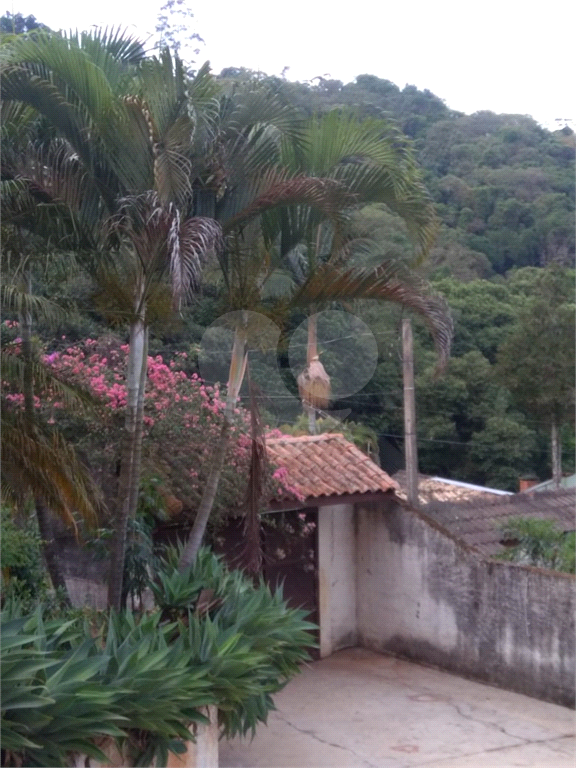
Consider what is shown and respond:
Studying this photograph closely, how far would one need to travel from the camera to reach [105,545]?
7.77 metres

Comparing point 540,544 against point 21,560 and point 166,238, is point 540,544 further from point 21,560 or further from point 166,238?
point 166,238

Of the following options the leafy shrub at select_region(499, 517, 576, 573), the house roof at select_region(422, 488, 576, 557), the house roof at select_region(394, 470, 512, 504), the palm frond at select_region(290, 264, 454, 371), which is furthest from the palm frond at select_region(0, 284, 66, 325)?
the house roof at select_region(394, 470, 512, 504)

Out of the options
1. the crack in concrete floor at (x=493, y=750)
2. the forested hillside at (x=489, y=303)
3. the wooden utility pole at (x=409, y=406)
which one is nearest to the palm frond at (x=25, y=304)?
the crack in concrete floor at (x=493, y=750)

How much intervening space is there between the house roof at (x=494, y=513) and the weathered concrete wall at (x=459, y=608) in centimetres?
45

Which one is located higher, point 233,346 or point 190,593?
point 233,346

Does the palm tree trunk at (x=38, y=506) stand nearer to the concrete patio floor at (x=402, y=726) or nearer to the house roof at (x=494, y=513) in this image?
the concrete patio floor at (x=402, y=726)

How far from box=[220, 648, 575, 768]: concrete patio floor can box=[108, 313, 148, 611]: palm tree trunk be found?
6.29 ft

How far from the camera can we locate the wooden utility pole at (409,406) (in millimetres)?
12062

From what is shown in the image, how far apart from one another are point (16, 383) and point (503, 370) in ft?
46.8

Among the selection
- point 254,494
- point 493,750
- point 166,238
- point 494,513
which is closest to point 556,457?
point 494,513

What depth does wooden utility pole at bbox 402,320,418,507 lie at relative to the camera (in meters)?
12.1

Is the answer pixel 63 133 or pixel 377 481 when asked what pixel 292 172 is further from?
pixel 377 481

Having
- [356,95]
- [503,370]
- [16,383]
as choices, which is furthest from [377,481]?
[356,95]

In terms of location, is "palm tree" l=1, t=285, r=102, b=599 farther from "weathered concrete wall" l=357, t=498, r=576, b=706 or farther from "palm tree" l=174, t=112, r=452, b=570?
"weathered concrete wall" l=357, t=498, r=576, b=706
